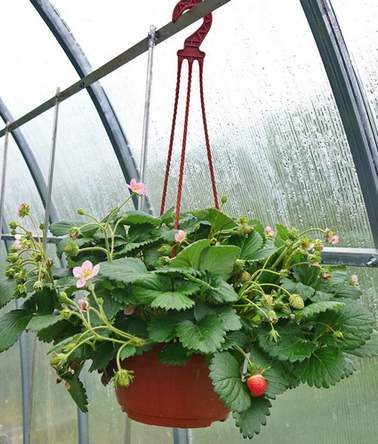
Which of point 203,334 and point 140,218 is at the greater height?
point 140,218

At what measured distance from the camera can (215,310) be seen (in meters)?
1.08

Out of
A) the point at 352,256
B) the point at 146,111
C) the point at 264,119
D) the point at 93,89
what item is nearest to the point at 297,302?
the point at 146,111

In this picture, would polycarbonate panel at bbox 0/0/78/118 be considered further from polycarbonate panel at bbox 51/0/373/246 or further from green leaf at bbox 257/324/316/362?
green leaf at bbox 257/324/316/362

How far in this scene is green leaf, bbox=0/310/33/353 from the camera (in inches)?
→ 50.2

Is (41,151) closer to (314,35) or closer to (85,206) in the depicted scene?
(85,206)

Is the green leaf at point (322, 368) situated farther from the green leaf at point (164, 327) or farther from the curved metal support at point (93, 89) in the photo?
the curved metal support at point (93, 89)

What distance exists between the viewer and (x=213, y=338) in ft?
3.26

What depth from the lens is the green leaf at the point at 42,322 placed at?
44.9 inches

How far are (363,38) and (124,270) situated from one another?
112 cm

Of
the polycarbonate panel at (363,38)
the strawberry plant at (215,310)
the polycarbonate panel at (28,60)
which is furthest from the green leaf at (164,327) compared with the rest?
the polycarbonate panel at (28,60)

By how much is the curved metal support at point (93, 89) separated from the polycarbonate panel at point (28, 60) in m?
0.29

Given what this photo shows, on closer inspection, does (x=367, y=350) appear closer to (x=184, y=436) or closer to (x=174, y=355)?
(x=174, y=355)

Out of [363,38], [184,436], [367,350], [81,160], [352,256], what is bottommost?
[184,436]

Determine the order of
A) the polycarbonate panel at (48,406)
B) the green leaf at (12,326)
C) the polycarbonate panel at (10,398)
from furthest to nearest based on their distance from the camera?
1. the polycarbonate panel at (10,398)
2. the polycarbonate panel at (48,406)
3. the green leaf at (12,326)
